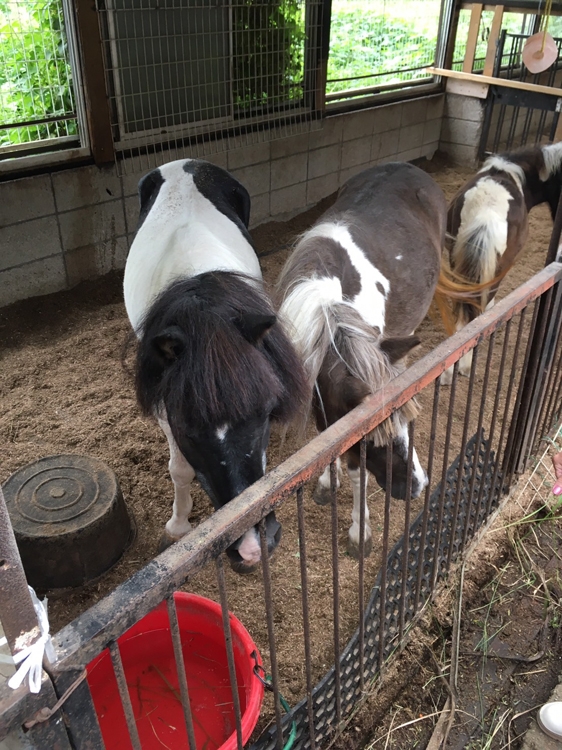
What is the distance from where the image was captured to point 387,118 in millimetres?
6750

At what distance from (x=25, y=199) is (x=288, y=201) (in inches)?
109

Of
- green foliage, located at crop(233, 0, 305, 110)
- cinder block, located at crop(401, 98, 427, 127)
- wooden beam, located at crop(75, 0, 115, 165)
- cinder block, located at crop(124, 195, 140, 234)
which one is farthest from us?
cinder block, located at crop(401, 98, 427, 127)

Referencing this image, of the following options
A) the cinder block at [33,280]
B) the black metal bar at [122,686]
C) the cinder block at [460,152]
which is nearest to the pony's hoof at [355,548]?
the black metal bar at [122,686]

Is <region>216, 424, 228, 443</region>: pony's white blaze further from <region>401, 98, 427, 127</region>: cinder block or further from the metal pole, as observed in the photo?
<region>401, 98, 427, 127</region>: cinder block

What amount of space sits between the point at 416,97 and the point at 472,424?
18.1 feet

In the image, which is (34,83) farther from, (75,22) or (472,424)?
(472,424)

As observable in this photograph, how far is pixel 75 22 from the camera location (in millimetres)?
3766

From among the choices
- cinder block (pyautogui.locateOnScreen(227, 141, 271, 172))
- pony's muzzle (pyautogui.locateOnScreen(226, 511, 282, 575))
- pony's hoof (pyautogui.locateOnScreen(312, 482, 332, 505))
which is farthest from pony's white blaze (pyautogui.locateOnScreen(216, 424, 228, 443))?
cinder block (pyautogui.locateOnScreen(227, 141, 271, 172))

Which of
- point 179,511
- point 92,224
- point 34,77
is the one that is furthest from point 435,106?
point 179,511

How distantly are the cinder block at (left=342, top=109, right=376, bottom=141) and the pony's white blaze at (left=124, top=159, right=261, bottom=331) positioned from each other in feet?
12.1

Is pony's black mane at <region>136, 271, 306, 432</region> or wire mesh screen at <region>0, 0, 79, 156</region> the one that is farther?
wire mesh screen at <region>0, 0, 79, 156</region>

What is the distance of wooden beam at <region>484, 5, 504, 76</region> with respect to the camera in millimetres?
6320

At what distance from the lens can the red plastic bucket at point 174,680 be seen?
1639 mm

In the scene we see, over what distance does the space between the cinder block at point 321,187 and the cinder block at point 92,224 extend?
233 centimetres
